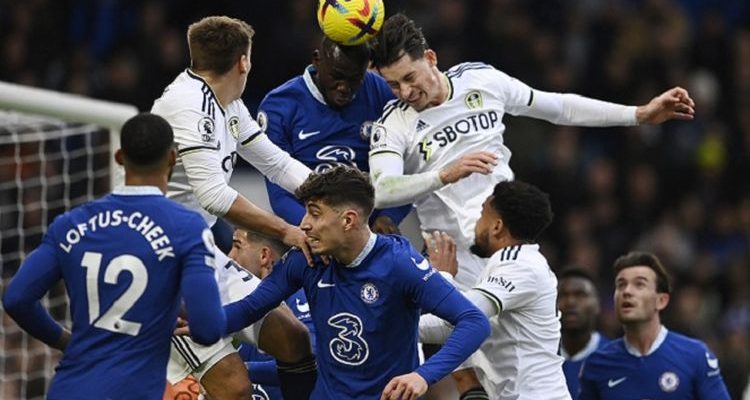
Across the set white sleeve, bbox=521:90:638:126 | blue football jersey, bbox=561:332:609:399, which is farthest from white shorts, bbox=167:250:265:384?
blue football jersey, bbox=561:332:609:399

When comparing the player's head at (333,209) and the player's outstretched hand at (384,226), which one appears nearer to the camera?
the player's head at (333,209)

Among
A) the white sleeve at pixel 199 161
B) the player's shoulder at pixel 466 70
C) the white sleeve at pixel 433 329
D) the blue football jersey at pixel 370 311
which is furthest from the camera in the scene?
the player's shoulder at pixel 466 70

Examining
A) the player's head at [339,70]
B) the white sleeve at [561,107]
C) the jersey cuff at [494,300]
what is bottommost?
the jersey cuff at [494,300]

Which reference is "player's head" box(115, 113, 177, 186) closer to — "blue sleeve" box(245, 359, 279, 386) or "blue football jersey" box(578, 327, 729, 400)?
"blue sleeve" box(245, 359, 279, 386)

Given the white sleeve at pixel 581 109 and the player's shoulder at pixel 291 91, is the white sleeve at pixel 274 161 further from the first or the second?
the white sleeve at pixel 581 109

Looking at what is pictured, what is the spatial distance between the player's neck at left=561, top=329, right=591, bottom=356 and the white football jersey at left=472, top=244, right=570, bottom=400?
205 cm

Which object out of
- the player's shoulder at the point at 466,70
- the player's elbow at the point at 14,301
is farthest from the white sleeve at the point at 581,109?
the player's elbow at the point at 14,301

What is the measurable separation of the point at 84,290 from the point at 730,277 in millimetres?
9973

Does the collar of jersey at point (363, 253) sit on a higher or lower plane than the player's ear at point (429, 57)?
lower

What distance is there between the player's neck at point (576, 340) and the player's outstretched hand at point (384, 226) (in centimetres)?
191

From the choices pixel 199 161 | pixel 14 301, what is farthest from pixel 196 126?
pixel 14 301

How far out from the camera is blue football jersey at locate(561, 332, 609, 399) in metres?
9.37

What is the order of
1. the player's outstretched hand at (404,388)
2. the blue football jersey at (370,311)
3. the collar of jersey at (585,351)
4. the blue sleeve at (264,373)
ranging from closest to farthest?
the player's outstretched hand at (404,388), the blue football jersey at (370,311), the blue sleeve at (264,373), the collar of jersey at (585,351)

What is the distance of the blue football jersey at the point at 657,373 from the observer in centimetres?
866
